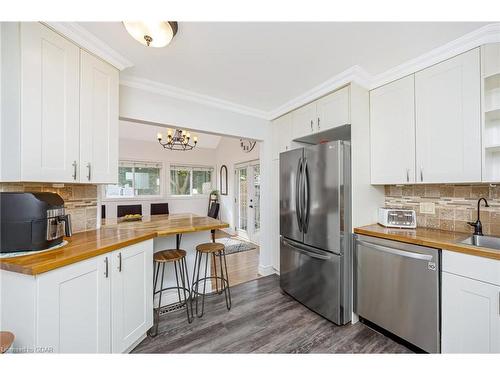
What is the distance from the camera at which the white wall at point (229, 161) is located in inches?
215

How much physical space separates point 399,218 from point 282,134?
1.70 metres

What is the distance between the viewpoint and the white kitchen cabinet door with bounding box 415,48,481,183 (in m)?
1.47

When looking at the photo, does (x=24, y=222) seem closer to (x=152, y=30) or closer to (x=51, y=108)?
(x=51, y=108)

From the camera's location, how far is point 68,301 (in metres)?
1.10

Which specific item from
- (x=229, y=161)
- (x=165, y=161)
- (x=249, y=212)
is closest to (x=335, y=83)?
(x=249, y=212)

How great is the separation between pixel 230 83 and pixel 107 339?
2400mm

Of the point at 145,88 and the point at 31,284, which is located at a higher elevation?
the point at 145,88

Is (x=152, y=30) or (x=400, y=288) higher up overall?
(x=152, y=30)

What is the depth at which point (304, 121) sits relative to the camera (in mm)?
2445

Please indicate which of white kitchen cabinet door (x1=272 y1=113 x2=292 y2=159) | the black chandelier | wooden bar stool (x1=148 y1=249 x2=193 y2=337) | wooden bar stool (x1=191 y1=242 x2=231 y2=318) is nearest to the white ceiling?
the black chandelier

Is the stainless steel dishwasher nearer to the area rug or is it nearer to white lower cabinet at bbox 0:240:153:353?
white lower cabinet at bbox 0:240:153:353
